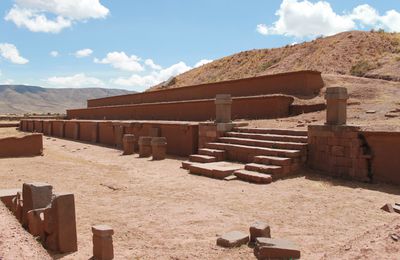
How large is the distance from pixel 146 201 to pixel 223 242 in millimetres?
2939

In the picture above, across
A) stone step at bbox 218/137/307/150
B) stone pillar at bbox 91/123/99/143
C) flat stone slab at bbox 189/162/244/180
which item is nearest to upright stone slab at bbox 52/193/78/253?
flat stone slab at bbox 189/162/244/180

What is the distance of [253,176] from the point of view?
9758 mm

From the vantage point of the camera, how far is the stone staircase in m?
10.1

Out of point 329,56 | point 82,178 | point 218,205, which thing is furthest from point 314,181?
point 329,56

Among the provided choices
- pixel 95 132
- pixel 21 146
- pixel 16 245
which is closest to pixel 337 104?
pixel 16 245

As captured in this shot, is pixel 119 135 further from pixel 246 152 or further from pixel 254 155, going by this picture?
pixel 254 155

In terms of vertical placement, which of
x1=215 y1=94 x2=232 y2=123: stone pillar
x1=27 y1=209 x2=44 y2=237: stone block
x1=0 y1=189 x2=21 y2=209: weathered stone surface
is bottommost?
x1=27 y1=209 x2=44 y2=237: stone block

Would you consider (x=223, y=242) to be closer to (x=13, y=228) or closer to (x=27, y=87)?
(x=13, y=228)

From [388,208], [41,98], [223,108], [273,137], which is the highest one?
[41,98]

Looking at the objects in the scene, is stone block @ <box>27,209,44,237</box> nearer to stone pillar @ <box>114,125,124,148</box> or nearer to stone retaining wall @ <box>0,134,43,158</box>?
stone retaining wall @ <box>0,134,43,158</box>

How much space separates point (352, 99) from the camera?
1583 centimetres

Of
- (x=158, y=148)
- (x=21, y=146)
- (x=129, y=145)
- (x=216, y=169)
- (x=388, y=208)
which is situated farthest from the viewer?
(x=129, y=145)

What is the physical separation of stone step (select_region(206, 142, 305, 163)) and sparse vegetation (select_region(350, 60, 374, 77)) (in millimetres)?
12621

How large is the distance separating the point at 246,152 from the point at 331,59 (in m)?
16.0
